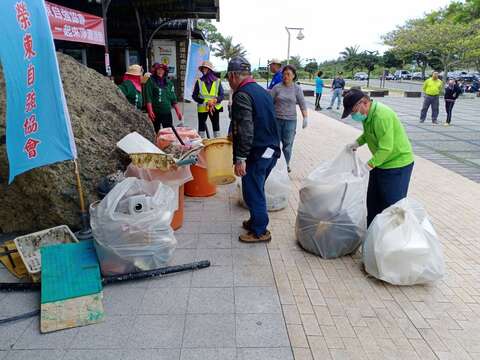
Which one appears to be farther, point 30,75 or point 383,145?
point 383,145

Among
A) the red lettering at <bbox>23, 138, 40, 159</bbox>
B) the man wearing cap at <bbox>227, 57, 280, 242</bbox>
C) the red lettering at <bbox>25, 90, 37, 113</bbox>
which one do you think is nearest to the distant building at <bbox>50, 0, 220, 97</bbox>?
the man wearing cap at <bbox>227, 57, 280, 242</bbox>

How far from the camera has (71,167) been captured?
3.51 m

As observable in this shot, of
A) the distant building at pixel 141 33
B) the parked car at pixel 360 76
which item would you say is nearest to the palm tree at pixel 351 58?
the parked car at pixel 360 76

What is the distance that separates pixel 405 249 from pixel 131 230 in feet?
6.55

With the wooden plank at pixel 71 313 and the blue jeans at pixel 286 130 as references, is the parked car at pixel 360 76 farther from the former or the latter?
the wooden plank at pixel 71 313

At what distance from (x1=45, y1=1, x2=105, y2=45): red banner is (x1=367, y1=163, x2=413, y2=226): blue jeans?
5.12 meters

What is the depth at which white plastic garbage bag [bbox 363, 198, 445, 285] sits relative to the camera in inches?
110

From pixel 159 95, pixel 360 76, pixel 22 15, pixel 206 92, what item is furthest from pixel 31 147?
pixel 360 76

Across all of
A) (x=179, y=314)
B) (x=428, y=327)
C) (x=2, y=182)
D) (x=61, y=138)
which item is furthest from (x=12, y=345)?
(x=428, y=327)

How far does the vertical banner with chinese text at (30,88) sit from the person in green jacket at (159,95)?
3.20 meters

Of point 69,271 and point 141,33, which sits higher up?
point 141,33

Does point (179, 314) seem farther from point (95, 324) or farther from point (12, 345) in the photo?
point (12, 345)

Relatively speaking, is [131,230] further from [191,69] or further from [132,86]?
[191,69]

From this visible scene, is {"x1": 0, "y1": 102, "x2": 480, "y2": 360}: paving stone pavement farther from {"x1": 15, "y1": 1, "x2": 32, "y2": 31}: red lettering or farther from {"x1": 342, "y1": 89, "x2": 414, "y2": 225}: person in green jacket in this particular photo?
{"x1": 15, "y1": 1, "x2": 32, "y2": 31}: red lettering
